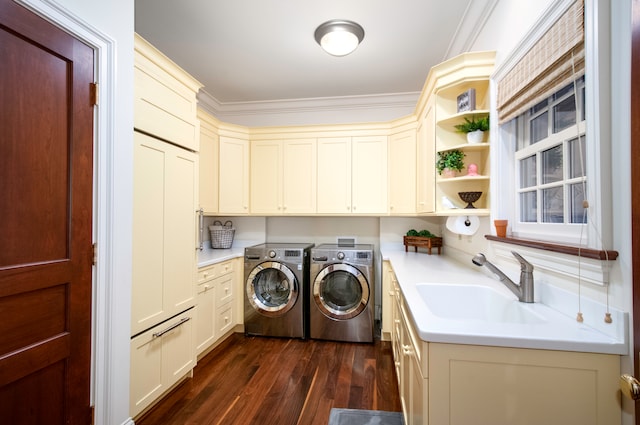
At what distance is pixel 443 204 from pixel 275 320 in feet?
6.46

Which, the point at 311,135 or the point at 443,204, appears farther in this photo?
the point at 311,135

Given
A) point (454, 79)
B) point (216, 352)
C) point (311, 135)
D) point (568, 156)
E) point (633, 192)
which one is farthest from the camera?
point (311, 135)

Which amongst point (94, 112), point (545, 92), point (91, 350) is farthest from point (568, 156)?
point (91, 350)

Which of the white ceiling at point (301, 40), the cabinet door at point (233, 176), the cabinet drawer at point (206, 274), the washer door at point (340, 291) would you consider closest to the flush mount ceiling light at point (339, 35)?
the white ceiling at point (301, 40)

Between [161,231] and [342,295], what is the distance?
5.96 feet

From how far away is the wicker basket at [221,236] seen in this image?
3.29m

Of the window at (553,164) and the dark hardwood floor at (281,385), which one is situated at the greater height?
the window at (553,164)

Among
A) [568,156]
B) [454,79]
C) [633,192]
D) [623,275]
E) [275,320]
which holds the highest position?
[454,79]

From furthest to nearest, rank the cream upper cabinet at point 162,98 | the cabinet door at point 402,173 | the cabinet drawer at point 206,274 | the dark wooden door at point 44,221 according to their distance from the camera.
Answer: the cabinet door at point 402,173, the cabinet drawer at point 206,274, the cream upper cabinet at point 162,98, the dark wooden door at point 44,221

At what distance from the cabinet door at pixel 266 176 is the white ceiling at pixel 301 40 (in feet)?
2.19

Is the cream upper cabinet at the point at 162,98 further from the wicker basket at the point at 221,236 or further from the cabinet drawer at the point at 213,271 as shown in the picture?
the wicker basket at the point at 221,236

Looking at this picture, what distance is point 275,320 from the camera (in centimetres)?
288

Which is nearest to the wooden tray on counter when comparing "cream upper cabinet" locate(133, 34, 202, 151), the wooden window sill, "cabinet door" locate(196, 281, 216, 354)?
the wooden window sill

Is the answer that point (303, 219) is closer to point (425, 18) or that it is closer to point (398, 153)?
point (398, 153)
